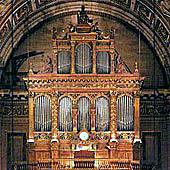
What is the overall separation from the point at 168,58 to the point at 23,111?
6.38 m

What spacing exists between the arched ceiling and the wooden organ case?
2.08 m

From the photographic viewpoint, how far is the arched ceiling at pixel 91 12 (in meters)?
34.2

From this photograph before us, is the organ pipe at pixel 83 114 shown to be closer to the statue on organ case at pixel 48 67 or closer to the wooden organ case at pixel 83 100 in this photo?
the wooden organ case at pixel 83 100

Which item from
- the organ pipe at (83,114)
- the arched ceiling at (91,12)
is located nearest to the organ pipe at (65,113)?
the organ pipe at (83,114)

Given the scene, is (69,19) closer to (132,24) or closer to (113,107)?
(132,24)

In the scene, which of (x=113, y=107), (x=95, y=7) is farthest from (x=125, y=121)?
(x=95, y=7)

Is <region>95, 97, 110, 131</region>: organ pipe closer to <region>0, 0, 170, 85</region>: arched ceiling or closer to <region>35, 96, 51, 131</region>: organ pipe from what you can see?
<region>35, 96, 51, 131</region>: organ pipe

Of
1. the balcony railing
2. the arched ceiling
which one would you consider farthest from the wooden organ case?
the arched ceiling

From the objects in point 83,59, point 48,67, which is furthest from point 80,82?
point 48,67

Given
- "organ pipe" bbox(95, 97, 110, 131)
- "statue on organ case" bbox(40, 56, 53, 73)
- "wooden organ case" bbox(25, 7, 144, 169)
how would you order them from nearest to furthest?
"wooden organ case" bbox(25, 7, 144, 169)
"organ pipe" bbox(95, 97, 110, 131)
"statue on organ case" bbox(40, 56, 53, 73)

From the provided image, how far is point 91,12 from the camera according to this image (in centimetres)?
3644

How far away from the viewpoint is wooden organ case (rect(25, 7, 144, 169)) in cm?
3300

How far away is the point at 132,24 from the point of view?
119 feet

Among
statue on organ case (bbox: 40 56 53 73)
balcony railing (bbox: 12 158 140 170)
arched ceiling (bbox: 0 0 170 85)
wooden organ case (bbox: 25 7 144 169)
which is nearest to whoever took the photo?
balcony railing (bbox: 12 158 140 170)
